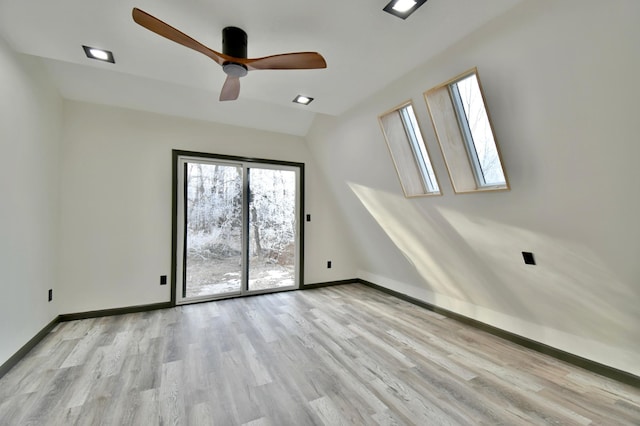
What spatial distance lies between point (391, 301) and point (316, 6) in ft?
12.2

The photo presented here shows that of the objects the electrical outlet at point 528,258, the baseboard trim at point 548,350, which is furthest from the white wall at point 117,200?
the electrical outlet at point 528,258

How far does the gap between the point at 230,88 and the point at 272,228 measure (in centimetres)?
258

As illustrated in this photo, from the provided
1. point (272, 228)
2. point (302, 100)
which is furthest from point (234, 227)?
point (302, 100)

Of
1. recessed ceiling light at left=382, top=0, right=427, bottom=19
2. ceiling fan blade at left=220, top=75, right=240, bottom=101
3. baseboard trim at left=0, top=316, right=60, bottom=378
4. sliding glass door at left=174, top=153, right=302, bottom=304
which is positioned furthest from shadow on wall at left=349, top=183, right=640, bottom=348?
baseboard trim at left=0, top=316, right=60, bottom=378

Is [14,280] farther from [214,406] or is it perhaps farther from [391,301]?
[391,301]

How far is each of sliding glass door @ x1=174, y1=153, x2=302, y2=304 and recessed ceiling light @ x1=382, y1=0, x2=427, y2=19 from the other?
300 cm

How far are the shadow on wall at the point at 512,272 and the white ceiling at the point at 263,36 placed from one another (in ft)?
4.94

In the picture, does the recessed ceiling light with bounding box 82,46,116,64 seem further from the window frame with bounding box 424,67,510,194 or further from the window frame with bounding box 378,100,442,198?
the window frame with bounding box 424,67,510,194

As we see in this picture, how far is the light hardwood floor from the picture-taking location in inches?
69.2

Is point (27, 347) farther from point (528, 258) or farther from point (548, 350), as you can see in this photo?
point (548, 350)

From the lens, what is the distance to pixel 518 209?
7.14 feet

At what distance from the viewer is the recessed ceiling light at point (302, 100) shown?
9.80 feet

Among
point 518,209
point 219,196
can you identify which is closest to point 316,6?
point 518,209

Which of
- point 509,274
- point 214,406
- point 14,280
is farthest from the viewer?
point 509,274
